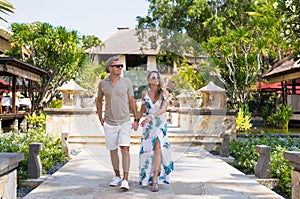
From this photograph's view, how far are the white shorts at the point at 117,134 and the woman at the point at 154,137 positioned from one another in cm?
21

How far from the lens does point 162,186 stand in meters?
5.15

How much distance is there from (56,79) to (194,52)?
14.7 m

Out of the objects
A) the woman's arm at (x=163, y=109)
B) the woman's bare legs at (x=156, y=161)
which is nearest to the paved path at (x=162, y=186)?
the woman's bare legs at (x=156, y=161)

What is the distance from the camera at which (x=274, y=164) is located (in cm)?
616

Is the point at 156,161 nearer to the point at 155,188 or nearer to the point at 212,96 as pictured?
the point at 155,188

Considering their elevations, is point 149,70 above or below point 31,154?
above

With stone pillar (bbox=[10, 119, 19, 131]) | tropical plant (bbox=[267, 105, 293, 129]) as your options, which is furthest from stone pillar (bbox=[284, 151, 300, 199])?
stone pillar (bbox=[10, 119, 19, 131])

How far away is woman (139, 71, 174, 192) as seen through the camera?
4.78 m

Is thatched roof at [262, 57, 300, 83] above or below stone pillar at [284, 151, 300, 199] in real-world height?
above

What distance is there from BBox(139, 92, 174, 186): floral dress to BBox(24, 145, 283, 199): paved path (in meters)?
0.15

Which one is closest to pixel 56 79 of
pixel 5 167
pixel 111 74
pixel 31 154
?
pixel 31 154

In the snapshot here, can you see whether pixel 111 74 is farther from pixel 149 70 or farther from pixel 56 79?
pixel 56 79

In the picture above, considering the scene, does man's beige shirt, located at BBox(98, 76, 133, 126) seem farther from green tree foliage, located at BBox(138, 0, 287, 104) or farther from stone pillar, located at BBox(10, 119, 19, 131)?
stone pillar, located at BBox(10, 119, 19, 131)

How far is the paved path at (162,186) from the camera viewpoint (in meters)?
4.70
